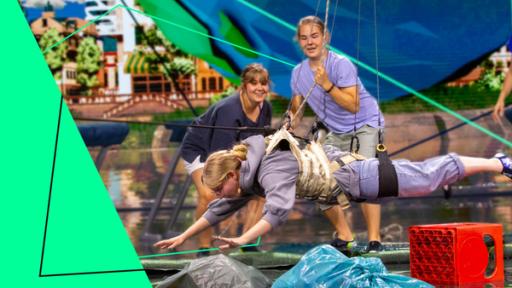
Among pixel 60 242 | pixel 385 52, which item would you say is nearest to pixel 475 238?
pixel 60 242

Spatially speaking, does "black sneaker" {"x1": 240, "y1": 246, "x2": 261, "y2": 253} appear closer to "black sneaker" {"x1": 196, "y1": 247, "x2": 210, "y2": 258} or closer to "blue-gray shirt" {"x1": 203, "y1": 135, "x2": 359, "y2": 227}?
"black sneaker" {"x1": 196, "y1": 247, "x2": 210, "y2": 258}

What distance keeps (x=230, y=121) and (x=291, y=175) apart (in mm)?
1767

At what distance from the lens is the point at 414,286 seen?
518cm

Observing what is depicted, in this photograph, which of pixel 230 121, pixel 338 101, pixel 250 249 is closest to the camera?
pixel 338 101

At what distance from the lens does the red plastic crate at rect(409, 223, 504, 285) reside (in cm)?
578

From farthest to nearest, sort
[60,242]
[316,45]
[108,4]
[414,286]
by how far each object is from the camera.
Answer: [108,4]
[316,45]
[60,242]
[414,286]

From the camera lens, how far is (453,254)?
5762 millimetres

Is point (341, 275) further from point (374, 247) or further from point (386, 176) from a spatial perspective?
point (374, 247)

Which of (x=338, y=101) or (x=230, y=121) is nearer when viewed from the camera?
(x=338, y=101)

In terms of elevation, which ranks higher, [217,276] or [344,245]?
[217,276]

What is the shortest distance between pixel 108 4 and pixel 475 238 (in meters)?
4.01

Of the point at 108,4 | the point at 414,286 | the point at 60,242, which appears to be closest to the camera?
the point at 414,286

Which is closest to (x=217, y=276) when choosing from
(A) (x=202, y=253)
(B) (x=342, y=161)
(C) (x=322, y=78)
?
(B) (x=342, y=161)

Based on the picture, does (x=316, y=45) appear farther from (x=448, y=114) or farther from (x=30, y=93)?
(x=448, y=114)
